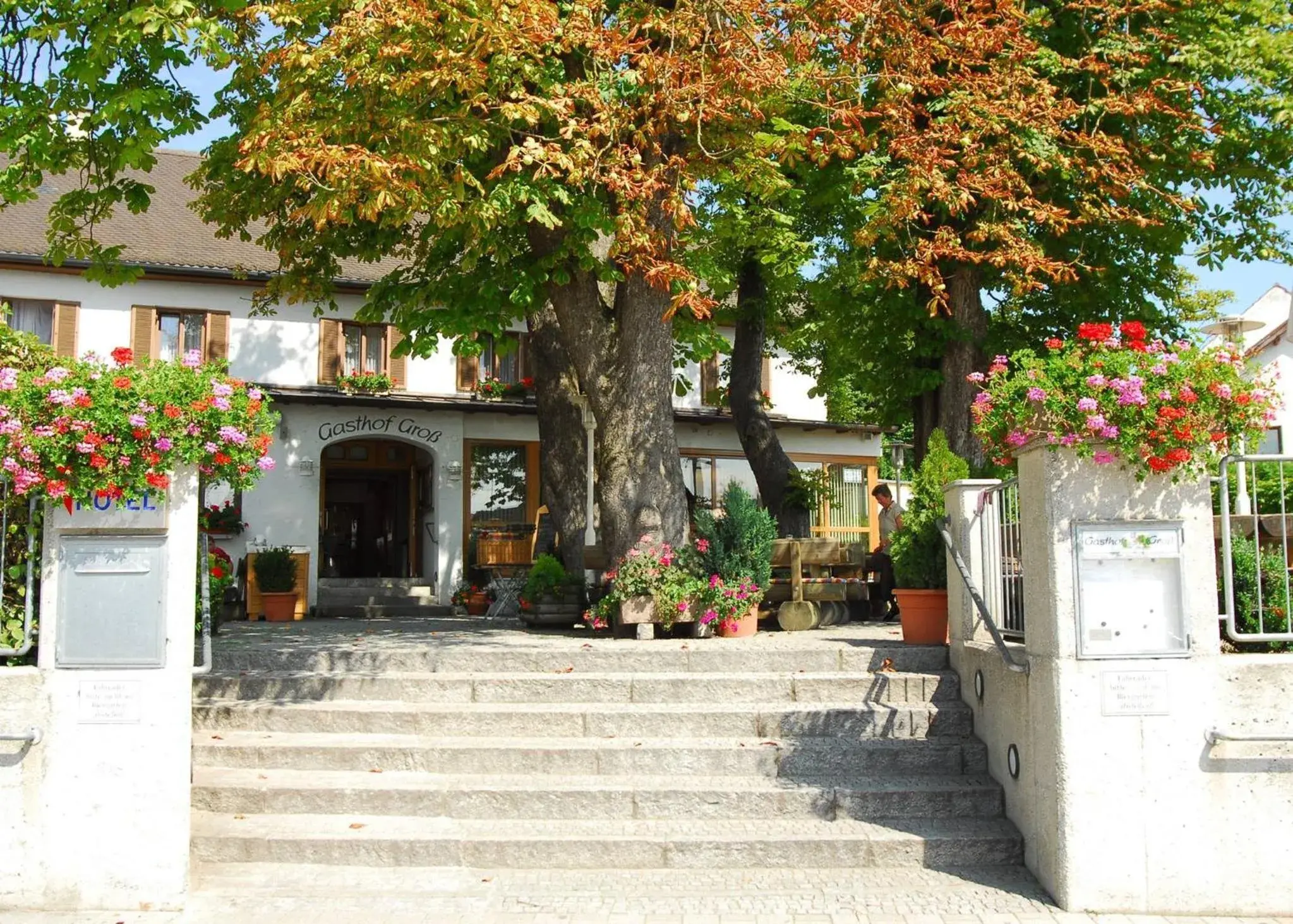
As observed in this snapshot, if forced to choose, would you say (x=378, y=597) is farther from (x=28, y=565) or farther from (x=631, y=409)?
(x=28, y=565)

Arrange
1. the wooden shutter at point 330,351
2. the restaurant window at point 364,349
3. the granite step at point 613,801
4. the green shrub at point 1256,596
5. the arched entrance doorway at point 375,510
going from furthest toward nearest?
the arched entrance doorway at point 375,510, the restaurant window at point 364,349, the wooden shutter at point 330,351, the granite step at point 613,801, the green shrub at point 1256,596

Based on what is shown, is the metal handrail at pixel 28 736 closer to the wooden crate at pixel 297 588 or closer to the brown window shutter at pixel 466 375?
the wooden crate at pixel 297 588

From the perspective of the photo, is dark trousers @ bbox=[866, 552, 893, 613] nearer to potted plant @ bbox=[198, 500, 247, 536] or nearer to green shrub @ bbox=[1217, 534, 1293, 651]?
green shrub @ bbox=[1217, 534, 1293, 651]

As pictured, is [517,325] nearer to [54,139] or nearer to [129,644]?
[54,139]

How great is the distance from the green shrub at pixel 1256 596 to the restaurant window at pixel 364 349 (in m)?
16.7

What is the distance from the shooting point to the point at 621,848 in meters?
6.73

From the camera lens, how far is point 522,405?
21.6 meters

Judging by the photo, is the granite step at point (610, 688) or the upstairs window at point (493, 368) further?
the upstairs window at point (493, 368)

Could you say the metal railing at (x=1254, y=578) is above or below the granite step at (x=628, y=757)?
above

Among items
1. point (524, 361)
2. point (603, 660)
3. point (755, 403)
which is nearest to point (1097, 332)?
point (603, 660)

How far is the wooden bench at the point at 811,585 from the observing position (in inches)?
468

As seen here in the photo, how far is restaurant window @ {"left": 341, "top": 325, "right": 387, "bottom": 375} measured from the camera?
2147cm

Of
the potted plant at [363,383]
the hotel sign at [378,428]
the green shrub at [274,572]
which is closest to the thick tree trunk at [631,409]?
the green shrub at [274,572]

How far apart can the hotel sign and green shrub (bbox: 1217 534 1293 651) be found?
16307 mm
